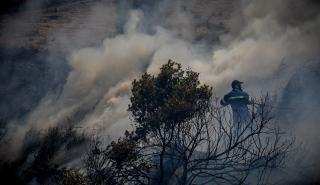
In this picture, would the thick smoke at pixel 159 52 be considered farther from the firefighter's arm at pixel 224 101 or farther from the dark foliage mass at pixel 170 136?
the dark foliage mass at pixel 170 136

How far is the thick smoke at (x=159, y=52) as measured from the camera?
81.0 feet

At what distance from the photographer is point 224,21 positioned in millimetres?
32250

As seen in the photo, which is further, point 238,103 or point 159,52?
point 159,52

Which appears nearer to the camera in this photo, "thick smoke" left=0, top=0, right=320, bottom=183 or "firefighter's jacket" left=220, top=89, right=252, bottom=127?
"firefighter's jacket" left=220, top=89, right=252, bottom=127

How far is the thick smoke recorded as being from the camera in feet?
81.0

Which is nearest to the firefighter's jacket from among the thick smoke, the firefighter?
the firefighter

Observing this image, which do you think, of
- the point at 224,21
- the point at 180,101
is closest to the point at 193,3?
the point at 224,21

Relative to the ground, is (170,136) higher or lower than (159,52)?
lower

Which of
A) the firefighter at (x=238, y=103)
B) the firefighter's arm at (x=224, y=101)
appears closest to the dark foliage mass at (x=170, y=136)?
the firefighter at (x=238, y=103)

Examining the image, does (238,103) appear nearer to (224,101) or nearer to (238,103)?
(238,103)

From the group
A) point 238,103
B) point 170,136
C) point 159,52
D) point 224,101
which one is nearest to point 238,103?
point 238,103

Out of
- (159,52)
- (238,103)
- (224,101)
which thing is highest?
(159,52)

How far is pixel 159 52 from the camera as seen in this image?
29.5 meters

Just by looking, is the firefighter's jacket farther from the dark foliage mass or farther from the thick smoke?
the thick smoke
